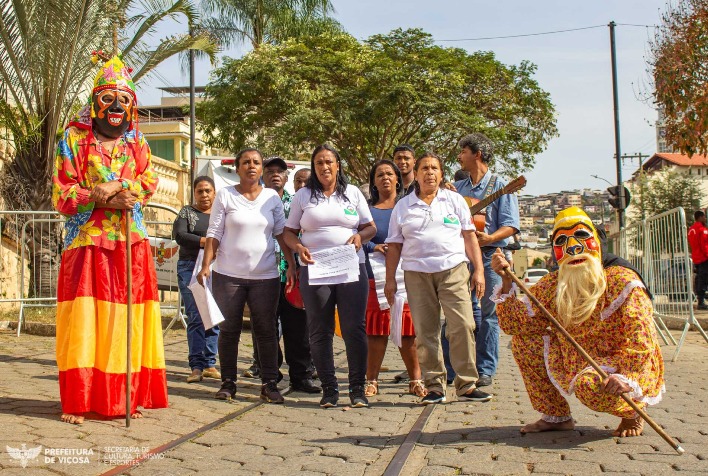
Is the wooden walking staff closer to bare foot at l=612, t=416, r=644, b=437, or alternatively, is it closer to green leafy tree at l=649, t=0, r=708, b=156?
bare foot at l=612, t=416, r=644, b=437

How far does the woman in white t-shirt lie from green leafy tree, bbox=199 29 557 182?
2041 centimetres

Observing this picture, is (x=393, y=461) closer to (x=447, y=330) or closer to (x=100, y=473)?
(x=100, y=473)

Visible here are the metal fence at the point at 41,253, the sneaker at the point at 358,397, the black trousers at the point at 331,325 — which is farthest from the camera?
the metal fence at the point at 41,253

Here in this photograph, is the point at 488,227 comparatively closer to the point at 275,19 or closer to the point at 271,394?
the point at 271,394

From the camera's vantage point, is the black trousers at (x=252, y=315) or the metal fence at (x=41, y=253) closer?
the black trousers at (x=252, y=315)

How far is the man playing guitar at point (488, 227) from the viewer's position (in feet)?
25.2

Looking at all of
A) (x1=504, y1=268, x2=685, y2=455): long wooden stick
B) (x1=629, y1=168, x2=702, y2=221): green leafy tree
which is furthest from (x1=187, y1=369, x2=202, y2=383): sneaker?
(x1=629, y1=168, x2=702, y2=221): green leafy tree

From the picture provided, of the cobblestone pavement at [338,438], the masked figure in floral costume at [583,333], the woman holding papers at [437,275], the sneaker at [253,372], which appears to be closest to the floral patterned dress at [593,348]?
the masked figure in floral costume at [583,333]

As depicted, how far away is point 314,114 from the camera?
27.6 m

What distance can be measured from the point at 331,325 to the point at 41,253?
7362mm

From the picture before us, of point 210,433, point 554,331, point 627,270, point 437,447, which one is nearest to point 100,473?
point 210,433

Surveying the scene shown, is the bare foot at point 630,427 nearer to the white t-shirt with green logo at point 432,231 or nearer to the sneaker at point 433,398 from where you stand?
the sneaker at point 433,398

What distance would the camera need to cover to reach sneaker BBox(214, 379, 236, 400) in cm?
712

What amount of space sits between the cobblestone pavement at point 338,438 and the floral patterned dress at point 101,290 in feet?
0.74
